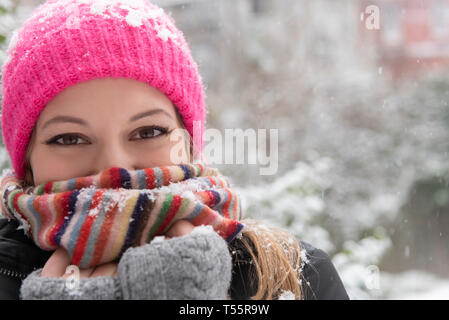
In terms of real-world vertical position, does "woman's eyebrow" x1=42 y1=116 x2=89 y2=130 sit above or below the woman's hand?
above

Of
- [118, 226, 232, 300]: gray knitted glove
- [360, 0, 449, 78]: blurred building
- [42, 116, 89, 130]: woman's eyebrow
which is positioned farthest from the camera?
[360, 0, 449, 78]: blurred building

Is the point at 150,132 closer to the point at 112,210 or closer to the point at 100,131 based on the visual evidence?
the point at 100,131

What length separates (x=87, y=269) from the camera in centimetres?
96

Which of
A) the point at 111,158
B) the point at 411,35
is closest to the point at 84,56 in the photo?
the point at 111,158

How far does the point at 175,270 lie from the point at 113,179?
32 centimetres

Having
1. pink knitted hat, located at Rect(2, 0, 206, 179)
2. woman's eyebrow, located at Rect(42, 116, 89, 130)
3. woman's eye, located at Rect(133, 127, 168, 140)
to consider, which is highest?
pink knitted hat, located at Rect(2, 0, 206, 179)

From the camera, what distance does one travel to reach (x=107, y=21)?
1.14m

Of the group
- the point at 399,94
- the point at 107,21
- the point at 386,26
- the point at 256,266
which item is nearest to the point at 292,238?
the point at 256,266

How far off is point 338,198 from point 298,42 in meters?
3.00

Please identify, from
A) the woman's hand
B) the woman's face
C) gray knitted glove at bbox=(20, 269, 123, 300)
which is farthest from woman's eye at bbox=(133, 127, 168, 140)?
gray knitted glove at bbox=(20, 269, 123, 300)

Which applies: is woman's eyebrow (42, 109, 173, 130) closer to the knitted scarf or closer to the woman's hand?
the knitted scarf

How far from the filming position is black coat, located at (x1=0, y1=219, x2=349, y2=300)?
3.47ft

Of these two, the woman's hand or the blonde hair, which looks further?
the blonde hair

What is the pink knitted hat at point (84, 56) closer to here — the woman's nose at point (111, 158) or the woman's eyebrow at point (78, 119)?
the woman's eyebrow at point (78, 119)
